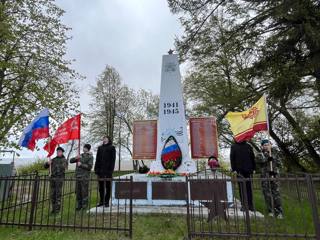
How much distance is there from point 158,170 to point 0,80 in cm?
794

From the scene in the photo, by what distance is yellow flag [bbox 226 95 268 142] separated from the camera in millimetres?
6164

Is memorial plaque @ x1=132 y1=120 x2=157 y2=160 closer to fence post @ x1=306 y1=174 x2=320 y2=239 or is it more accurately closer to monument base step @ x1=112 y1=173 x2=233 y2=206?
monument base step @ x1=112 y1=173 x2=233 y2=206

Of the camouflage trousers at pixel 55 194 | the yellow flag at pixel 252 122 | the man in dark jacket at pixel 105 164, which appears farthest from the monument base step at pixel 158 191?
the camouflage trousers at pixel 55 194

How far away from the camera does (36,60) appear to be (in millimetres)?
12602

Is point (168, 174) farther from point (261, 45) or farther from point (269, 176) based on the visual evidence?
point (261, 45)

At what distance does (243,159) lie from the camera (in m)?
6.58

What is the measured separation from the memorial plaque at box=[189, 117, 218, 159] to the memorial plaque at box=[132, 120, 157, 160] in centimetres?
142

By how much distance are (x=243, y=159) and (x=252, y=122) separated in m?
0.96

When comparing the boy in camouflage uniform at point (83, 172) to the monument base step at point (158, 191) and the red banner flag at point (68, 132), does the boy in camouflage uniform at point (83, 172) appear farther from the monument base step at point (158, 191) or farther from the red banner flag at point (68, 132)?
the monument base step at point (158, 191)

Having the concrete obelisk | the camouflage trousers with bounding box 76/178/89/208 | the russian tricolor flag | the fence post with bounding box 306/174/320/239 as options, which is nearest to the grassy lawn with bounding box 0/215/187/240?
the camouflage trousers with bounding box 76/178/89/208

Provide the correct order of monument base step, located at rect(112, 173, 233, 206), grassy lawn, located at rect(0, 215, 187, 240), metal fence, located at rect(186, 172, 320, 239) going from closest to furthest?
metal fence, located at rect(186, 172, 320, 239), grassy lawn, located at rect(0, 215, 187, 240), monument base step, located at rect(112, 173, 233, 206)

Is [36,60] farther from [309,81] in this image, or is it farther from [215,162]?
[309,81]

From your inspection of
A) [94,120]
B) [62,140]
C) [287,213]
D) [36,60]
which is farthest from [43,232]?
[94,120]

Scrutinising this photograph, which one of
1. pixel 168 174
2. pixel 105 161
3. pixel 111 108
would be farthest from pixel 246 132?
pixel 111 108
